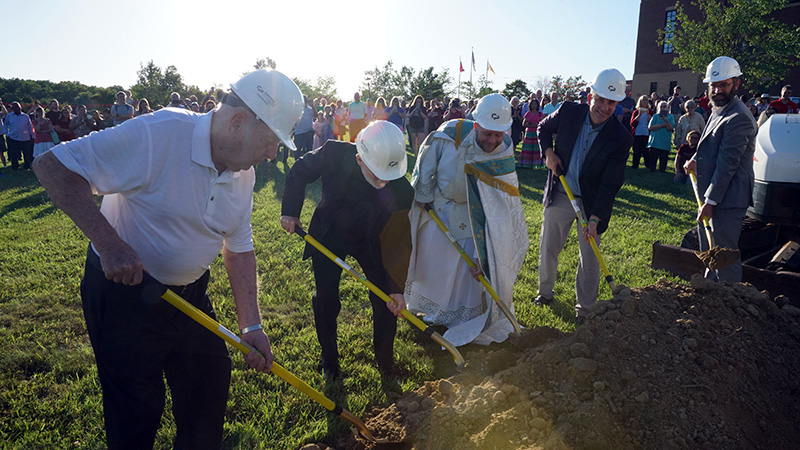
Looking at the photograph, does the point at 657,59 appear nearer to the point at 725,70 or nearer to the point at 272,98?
the point at 725,70

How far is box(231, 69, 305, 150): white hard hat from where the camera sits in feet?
6.40

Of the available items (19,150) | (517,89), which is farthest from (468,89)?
(19,150)

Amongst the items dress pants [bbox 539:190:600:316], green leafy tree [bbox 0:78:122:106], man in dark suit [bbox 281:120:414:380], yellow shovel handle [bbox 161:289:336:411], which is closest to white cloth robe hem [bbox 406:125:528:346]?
dress pants [bbox 539:190:600:316]

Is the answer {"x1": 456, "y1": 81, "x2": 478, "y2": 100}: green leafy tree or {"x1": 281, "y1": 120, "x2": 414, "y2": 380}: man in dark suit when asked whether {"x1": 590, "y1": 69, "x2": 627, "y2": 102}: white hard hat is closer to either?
{"x1": 281, "y1": 120, "x2": 414, "y2": 380}: man in dark suit

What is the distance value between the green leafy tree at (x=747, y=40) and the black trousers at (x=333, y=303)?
25.7 meters

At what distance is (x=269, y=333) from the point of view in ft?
14.6

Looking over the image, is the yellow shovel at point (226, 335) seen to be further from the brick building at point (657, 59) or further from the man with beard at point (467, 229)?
the brick building at point (657, 59)

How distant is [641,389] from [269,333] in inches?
122

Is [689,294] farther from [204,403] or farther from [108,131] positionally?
[108,131]

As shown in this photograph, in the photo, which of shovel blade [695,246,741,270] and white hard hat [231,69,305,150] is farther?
shovel blade [695,246,741,270]

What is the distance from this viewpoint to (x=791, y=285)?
4.94 m

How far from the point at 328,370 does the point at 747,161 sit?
4.08 metres

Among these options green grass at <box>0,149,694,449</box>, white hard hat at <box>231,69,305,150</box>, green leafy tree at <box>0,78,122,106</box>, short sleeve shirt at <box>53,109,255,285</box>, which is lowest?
green grass at <box>0,149,694,449</box>

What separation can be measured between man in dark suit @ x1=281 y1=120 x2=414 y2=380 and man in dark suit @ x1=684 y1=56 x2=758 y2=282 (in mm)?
2838
